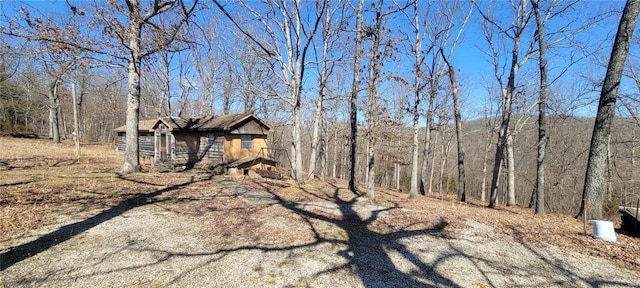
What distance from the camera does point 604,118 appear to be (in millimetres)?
7059

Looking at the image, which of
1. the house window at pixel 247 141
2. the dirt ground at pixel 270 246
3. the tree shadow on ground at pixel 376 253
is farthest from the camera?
the house window at pixel 247 141

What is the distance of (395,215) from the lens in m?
7.07

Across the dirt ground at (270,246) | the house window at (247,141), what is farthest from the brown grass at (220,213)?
the house window at (247,141)

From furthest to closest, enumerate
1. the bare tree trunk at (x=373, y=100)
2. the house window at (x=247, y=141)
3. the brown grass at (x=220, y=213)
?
the house window at (x=247, y=141) → the bare tree trunk at (x=373, y=100) → the brown grass at (x=220, y=213)

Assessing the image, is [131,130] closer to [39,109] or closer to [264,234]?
[264,234]

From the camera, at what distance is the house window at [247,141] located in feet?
51.2

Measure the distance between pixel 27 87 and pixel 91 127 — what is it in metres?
12.4

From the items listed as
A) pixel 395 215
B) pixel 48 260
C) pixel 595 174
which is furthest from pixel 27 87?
pixel 595 174

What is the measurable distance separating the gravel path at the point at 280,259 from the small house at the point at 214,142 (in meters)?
9.07

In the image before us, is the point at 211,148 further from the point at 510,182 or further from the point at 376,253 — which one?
the point at 510,182

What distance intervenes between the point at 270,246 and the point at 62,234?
3423 millimetres

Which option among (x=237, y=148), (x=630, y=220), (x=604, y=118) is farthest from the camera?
(x=237, y=148)

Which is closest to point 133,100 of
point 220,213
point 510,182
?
point 220,213

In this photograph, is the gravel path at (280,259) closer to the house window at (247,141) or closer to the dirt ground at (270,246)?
the dirt ground at (270,246)
